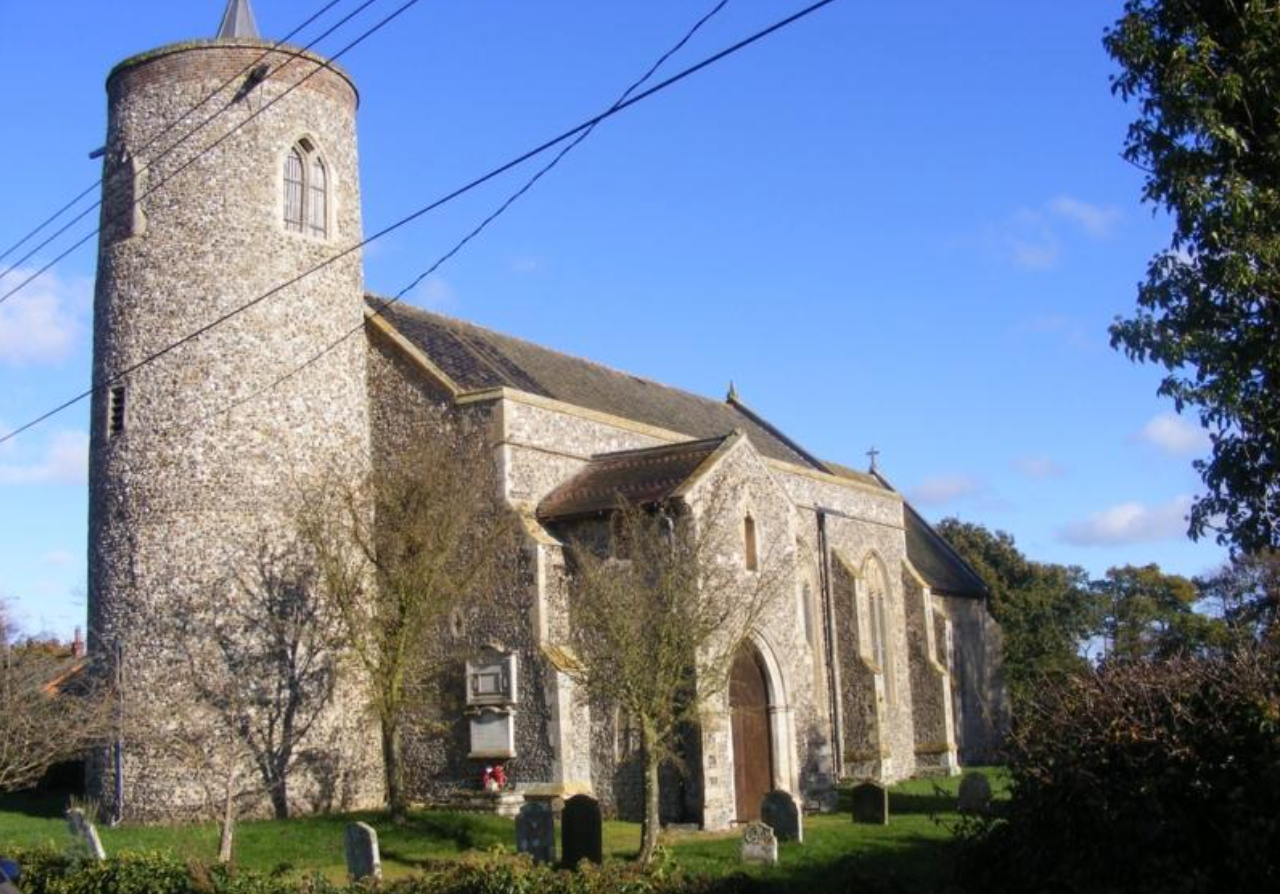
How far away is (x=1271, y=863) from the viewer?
288 inches

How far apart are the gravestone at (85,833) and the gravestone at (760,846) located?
7.74 meters

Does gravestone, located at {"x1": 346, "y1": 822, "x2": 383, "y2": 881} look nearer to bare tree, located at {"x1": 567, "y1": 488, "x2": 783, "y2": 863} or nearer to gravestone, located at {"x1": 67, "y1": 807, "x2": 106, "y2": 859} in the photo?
gravestone, located at {"x1": 67, "y1": 807, "x2": 106, "y2": 859}

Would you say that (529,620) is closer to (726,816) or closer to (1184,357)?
(726,816)

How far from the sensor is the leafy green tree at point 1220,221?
1295 cm

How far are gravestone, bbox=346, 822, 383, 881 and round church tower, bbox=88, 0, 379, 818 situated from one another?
6640mm

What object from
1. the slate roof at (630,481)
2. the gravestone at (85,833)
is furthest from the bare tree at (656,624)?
the gravestone at (85,833)

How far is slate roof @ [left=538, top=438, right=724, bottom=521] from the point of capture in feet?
73.6

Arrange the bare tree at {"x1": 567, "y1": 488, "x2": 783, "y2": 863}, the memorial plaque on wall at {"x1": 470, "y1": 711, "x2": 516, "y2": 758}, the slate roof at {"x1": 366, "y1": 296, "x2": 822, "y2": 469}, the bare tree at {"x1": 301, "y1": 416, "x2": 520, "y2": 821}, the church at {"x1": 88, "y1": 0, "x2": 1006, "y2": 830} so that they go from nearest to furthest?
the bare tree at {"x1": 567, "y1": 488, "x2": 783, "y2": 863}
the bare tree at {"x1": 301, "y1": 416, "x2": 520, "y2": 821}
the church at {"x1": 88, "y1": 0, "x2": 1006, "y2": 830}
the memorial plaque on wall at {"x1": 470, "y1": 711, "x2": 516, "y2": 758}
the slate roof at {"x1": 366, "y1": 296, "x2": 822, "y2": 469}

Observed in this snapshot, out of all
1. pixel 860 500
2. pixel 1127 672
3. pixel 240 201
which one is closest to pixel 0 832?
pixel 240 201

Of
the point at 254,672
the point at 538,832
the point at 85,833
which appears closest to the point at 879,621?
the point at 254,672

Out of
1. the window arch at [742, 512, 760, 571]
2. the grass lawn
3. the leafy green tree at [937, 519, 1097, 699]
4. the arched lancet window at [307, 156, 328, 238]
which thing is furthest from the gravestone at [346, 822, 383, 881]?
the leafy green tree at [937, 519, 1097, 699]

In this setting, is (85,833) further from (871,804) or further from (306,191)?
Answer: (871,804)

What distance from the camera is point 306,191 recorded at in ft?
78.1

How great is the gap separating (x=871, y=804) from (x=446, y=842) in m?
7.34
